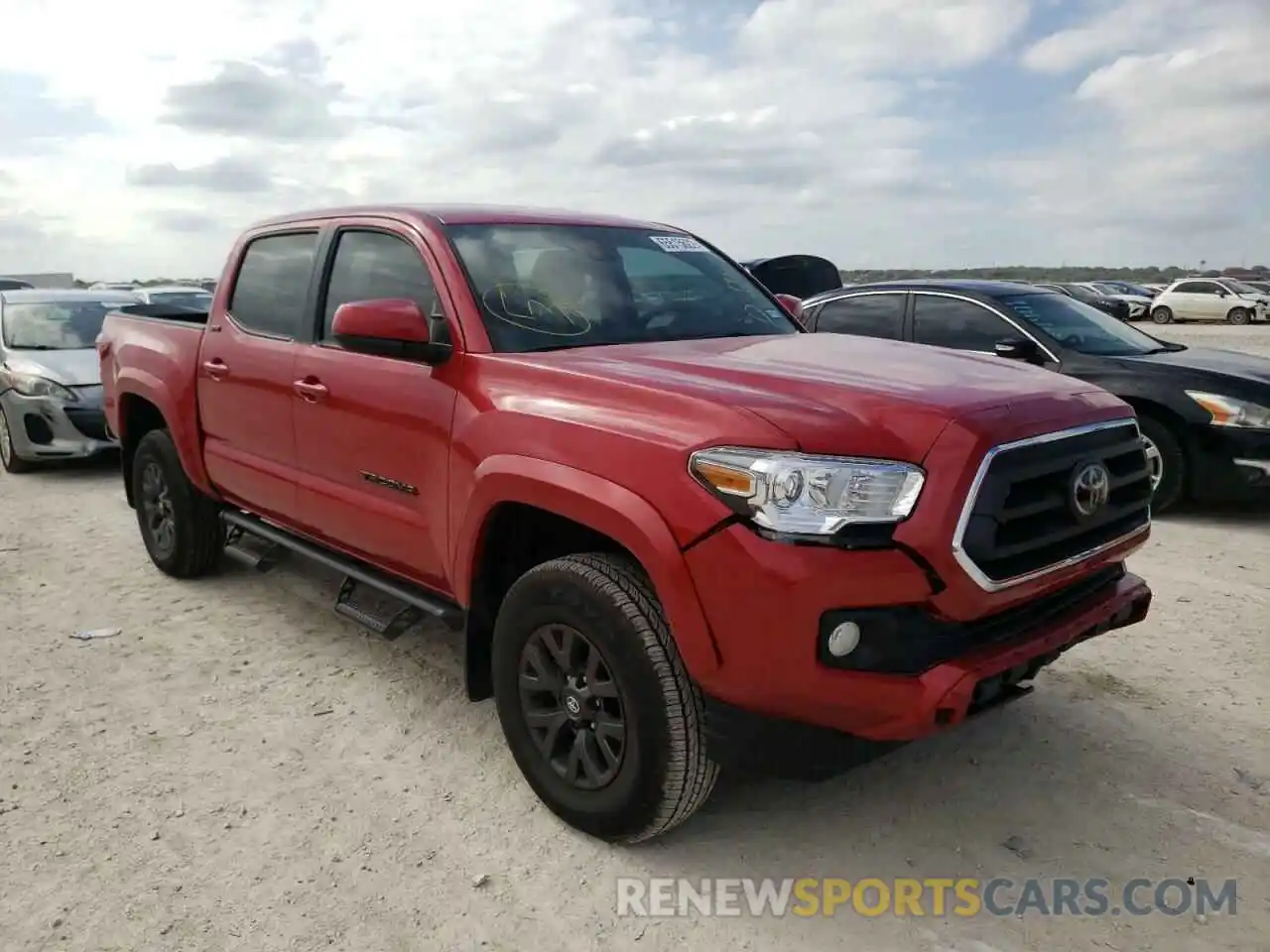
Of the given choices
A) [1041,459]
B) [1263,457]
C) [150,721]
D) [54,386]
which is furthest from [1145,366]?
[54,386]

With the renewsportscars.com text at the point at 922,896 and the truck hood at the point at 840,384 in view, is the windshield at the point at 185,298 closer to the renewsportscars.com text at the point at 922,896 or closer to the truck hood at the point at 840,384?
the truck hood at the point at 840,384

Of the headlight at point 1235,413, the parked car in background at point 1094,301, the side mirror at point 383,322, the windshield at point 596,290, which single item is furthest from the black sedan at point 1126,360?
the side mirror at point 383,322

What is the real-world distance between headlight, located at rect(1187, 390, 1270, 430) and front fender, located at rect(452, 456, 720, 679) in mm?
5253

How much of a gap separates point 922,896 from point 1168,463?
15.7ft

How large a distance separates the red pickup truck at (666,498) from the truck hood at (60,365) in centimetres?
549

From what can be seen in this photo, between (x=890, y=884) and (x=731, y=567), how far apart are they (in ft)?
3.59

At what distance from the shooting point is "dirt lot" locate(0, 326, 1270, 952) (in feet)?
8.46

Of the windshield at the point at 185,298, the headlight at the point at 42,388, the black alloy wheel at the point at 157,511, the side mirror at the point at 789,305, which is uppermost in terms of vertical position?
the side mirror at the point at 789,305

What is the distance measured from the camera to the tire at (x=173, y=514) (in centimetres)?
521

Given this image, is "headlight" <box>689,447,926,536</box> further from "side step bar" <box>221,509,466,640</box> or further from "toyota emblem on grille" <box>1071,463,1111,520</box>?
"side step bar" <box>221,509,466,640</box>

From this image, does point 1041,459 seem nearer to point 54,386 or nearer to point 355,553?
point 355,553

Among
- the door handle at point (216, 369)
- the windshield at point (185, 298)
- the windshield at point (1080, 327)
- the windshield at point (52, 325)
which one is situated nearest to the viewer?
the door handle at point (216, 369)

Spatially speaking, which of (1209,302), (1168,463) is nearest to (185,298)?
(1168,463)

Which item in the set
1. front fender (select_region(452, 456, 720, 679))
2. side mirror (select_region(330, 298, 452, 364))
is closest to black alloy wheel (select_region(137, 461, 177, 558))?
side mirror (select_region(330, 298, 452, 364))
